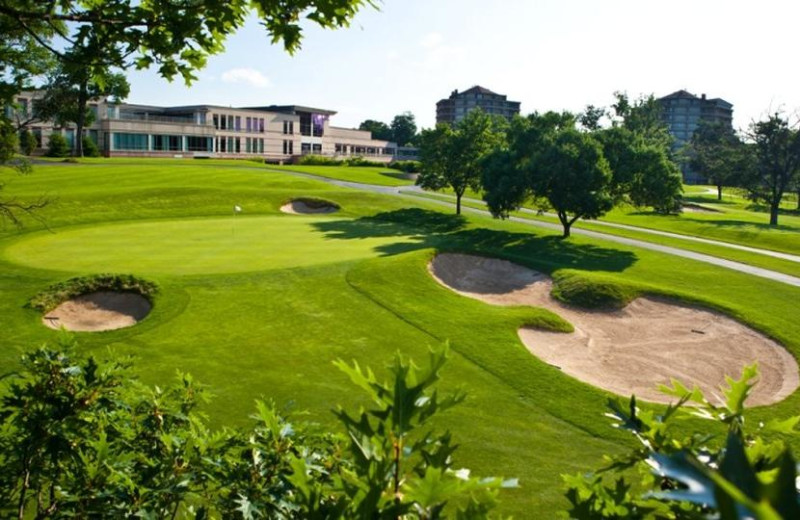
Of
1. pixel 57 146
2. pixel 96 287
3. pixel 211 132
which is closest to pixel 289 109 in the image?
pixel 211 132

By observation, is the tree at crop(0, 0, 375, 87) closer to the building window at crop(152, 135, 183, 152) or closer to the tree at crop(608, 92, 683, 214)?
the tree at crop(608, 92, 683, 214)

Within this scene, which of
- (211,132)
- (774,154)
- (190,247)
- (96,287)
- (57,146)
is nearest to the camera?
(96,287)

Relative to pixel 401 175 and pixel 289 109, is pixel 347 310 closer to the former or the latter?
pixel 401 175

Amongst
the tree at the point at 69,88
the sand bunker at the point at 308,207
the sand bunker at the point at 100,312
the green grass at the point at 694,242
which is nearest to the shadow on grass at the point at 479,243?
the sand bunker at the point at 308,207

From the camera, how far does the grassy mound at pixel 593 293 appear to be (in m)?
23.6

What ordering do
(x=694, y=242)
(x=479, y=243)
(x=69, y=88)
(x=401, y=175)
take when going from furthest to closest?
(x=401, y=175) → (x=694, y=242) → (x=479, y=243) → (x=69, y=88)

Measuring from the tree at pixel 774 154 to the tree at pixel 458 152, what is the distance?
30793 mm

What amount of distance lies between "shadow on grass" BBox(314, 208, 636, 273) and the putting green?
1.28 metres

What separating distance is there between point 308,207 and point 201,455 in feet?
139

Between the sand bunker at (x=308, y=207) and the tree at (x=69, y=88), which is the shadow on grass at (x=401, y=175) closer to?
the sand bunker at (x=308, y=207)

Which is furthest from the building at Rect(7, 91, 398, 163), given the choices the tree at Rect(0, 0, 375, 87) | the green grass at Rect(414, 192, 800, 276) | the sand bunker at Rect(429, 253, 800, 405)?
the tree at Rect(0, 0, 375, 87)

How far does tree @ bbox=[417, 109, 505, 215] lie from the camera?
4700 centimetres

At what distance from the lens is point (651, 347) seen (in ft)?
65.8

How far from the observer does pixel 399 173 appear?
297ft
